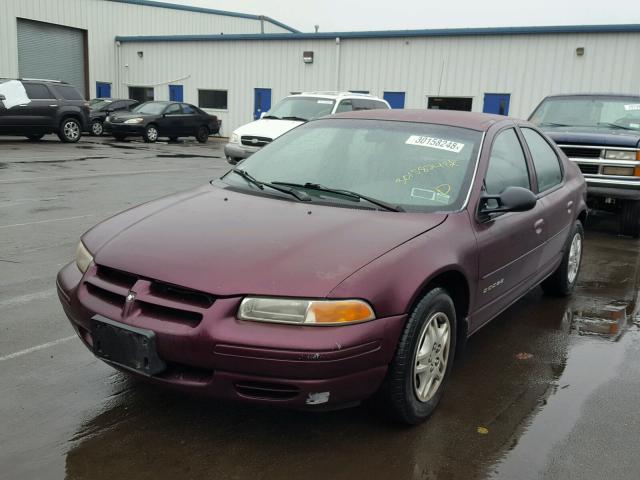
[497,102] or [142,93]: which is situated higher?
[497,102]

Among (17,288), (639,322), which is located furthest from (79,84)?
(639,322)

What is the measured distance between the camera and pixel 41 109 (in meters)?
18.5

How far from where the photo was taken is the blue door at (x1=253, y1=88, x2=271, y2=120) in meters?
27.0

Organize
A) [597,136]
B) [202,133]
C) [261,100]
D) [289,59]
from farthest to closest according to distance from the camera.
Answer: [261,100] → [289,59] → [202,133] → [597,136]

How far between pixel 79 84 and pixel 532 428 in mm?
Answer: 31782

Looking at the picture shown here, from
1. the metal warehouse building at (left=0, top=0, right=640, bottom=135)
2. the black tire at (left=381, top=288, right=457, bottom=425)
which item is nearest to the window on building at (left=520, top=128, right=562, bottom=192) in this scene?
the black tire at (left=381, top=288, right=457, bottom=425)

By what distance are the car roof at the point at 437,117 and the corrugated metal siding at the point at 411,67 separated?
621 inches

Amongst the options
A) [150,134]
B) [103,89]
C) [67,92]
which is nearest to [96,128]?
[150,134]

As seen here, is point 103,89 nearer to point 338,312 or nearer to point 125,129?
point 125,129

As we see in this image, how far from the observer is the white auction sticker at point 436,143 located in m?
3.79

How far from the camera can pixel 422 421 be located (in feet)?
10.2

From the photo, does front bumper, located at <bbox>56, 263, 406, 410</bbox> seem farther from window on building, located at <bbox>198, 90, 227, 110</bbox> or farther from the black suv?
window on building, located at <bbox>198, 90, 227, 110</bbox>

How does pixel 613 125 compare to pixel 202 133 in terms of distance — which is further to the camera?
pixel 202 133

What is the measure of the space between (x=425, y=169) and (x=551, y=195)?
1524mm
